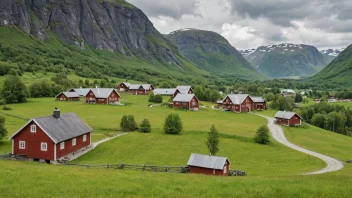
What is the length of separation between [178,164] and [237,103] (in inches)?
3050

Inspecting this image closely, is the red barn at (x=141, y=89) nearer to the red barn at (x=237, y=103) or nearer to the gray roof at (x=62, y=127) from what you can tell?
the red barn at (x=237, y=103)

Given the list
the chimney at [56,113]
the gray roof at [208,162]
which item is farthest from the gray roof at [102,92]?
the gray roof at [208,162]

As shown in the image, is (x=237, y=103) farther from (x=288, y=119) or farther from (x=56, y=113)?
(x=56, y=113)

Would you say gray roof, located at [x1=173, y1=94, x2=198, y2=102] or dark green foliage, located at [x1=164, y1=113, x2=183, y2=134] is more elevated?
gray roof, located at [x1=173, y1=94, x2=198, y2=102]

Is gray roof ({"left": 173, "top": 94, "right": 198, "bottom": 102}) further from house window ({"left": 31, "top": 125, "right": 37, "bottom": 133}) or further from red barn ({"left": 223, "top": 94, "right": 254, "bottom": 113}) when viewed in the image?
house window ({"left": 31, "top": 125, "right": 37, "bottom": 133})

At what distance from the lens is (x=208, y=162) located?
4422 centimetres

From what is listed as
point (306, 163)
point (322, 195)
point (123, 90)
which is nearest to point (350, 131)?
point (306, 163)

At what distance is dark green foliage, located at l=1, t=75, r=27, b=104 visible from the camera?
121 m

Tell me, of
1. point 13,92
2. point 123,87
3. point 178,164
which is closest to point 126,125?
point 178,164

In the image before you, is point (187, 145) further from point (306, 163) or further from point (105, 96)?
point (105, 96)

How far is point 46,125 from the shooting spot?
173ft

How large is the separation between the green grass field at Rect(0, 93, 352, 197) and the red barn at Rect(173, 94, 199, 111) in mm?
6907

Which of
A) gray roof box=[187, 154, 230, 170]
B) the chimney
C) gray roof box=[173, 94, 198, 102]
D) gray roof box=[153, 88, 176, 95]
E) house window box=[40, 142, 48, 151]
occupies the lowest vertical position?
gray roof box=[187, 154, 230, 170]

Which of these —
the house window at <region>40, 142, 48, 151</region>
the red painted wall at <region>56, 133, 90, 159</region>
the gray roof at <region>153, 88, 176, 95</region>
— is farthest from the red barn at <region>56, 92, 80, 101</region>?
the house window at <region>40, 142, 48, 151</region>
